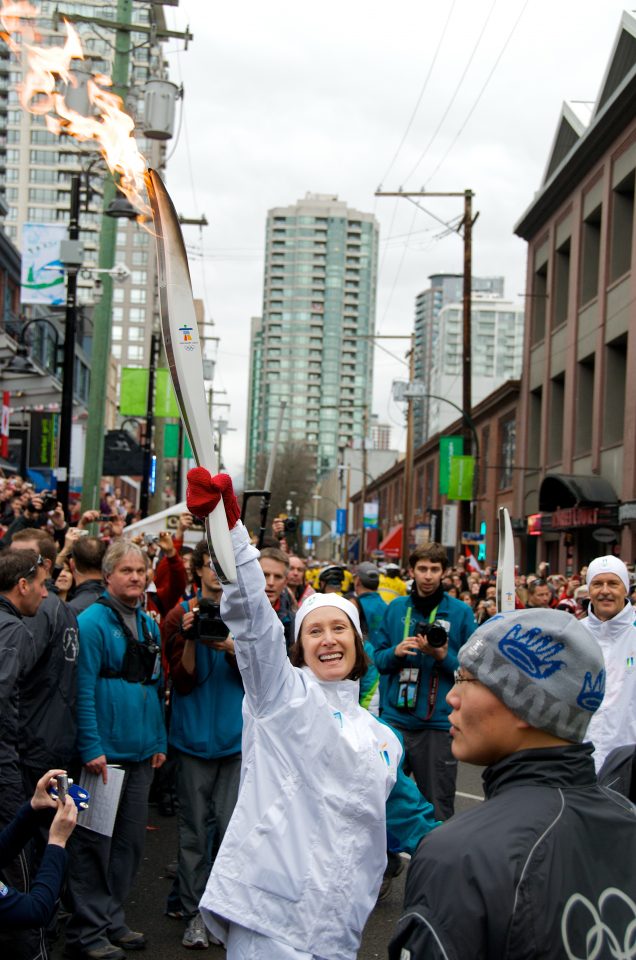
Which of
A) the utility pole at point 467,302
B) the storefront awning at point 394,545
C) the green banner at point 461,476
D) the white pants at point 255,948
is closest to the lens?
the white pants at point 255,948

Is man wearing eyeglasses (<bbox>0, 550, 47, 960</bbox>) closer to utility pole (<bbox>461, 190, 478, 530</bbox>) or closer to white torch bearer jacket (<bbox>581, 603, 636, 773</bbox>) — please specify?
white torch bearer jacket (<bbox>581, 603, 636, 773</bbox>)

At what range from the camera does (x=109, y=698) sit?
5.91 m

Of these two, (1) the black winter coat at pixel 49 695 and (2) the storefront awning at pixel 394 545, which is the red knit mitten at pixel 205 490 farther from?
(2) the storefront awning at pixel 394 545

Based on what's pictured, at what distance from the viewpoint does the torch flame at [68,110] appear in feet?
15.0

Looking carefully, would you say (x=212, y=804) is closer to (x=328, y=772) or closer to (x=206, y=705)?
(x=206, y=705)

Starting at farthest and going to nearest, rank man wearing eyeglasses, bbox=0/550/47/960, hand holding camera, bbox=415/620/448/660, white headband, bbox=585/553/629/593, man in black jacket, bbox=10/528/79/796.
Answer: white headband, bbox=585/553/629/593
hand holding camera, bbox=415/620/448/660
man in black jacket, bbox=10/528/79/796
man wearing eyeglasses, bbox=0/550/47/960

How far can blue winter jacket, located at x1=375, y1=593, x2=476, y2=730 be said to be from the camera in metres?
6.70

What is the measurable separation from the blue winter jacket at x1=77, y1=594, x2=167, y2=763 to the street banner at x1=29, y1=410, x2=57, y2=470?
19.7m

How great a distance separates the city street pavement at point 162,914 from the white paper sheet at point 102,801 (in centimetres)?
70

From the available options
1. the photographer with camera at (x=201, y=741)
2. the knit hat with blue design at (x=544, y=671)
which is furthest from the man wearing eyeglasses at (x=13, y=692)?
the knit hat with blue design at (x=544, y=671)

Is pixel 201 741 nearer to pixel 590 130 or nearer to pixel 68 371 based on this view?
pixel 68 371

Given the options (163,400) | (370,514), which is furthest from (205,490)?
(370,514)

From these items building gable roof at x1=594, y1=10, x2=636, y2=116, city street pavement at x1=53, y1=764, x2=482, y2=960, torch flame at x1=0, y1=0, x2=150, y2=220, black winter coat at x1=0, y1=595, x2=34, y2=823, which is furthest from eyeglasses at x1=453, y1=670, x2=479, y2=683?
building gable roof at x1=594, y1=10, x2=636, y2=116

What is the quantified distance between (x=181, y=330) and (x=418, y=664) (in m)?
3.76
